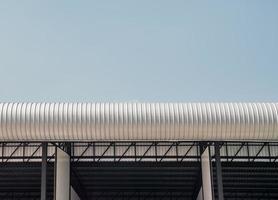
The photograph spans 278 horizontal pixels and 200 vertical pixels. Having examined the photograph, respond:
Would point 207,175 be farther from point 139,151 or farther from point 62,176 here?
point 62,176

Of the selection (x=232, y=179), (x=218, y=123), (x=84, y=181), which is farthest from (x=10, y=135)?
(x=232, y=179)

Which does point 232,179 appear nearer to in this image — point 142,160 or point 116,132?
point 142,160

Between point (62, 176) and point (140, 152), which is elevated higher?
point (140, 152)

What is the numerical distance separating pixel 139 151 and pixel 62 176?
25.3ft

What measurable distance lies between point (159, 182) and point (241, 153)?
8.47 metres

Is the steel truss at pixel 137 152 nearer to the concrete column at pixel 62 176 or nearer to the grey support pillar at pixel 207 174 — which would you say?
the concrete column at pixel 62 176

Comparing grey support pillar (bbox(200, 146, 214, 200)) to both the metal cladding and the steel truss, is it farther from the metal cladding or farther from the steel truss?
the steel truss

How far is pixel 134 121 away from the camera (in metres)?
23.8

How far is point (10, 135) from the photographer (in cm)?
2414

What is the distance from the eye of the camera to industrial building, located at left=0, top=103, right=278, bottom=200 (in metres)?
23.9

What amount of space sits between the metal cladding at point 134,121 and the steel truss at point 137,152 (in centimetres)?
823

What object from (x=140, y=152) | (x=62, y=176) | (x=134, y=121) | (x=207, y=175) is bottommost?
(x=207, y=175)

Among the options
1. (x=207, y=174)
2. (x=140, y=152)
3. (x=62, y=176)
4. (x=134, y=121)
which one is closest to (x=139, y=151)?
(x=140, y=152)

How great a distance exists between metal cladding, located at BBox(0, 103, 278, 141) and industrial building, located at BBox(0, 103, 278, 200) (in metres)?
0.05
